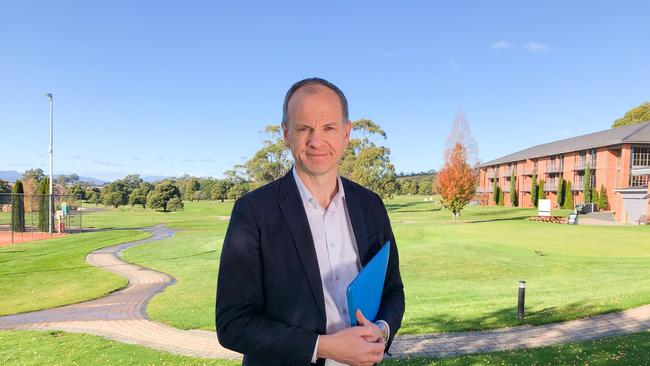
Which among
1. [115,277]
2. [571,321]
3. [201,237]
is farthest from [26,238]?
[571,321]

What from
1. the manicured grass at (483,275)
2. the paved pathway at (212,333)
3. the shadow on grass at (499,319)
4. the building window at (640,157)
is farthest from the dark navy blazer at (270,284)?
the building window at (640,157)

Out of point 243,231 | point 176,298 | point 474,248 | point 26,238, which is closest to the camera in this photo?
point 243,231

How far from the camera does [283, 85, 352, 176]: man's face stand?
5.42 feet

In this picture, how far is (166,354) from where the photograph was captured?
7387 mm

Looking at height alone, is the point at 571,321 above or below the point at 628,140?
below

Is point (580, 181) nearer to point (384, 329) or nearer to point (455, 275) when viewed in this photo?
point (455, 275)

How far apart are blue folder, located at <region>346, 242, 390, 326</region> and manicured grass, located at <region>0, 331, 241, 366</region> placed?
5546 millimetres

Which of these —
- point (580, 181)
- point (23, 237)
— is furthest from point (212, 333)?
point (580, 181)

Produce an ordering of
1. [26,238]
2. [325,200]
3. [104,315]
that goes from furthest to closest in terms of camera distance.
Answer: [26,238]
[104,315]
[325,200]

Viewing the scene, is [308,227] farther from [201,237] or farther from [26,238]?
[26,238]

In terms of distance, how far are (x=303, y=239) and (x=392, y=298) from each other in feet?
1.88

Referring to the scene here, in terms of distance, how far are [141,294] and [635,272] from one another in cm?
1736

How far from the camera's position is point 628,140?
44344 millimetres

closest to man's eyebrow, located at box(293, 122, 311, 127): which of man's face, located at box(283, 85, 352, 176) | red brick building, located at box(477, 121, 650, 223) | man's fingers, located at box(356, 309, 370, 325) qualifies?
man's face, located at box(283, 85, 352, 176)
